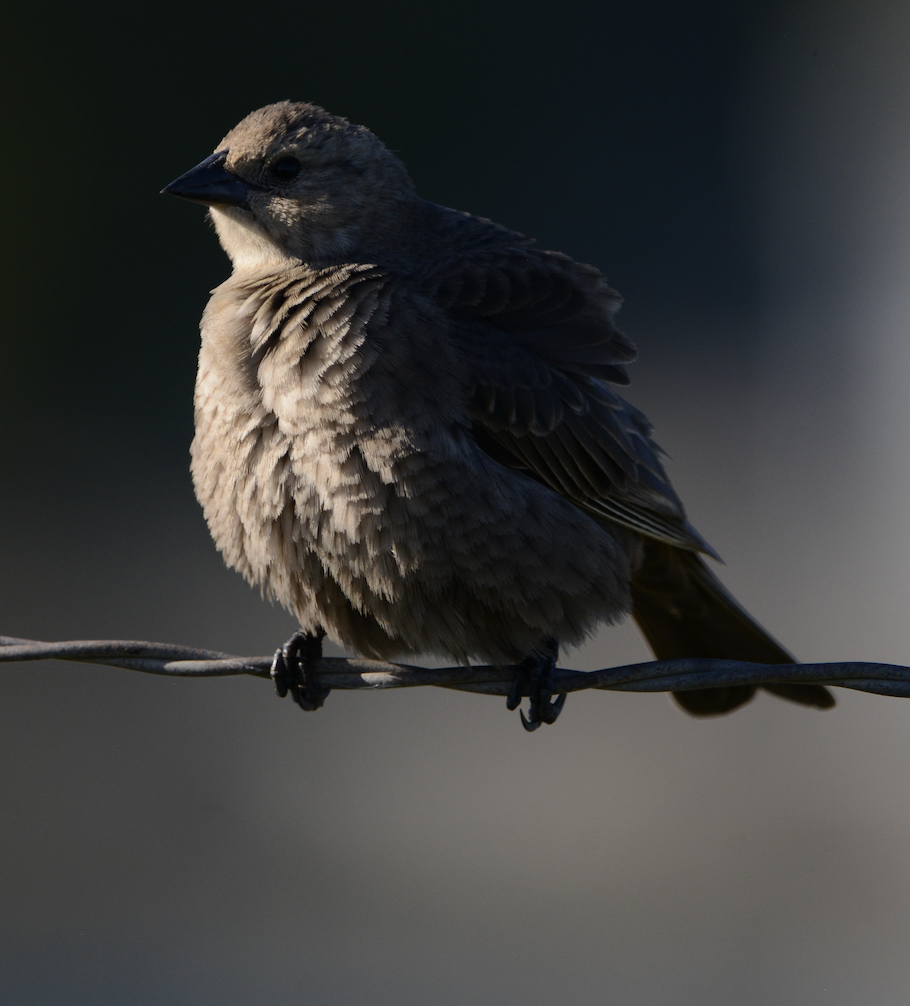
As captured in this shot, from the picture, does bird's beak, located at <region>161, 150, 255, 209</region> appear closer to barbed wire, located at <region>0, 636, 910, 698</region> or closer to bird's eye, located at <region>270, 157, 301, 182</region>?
bird's eye, located at <region>270, 157, 301, 182</region>

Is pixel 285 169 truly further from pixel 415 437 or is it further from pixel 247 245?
pixel 415 437

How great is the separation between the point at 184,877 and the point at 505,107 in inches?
202

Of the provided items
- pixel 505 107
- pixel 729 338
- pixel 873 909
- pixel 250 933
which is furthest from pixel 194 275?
pixel 873 909

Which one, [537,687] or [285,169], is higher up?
[285,169]

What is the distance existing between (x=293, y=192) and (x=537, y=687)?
5.60ft

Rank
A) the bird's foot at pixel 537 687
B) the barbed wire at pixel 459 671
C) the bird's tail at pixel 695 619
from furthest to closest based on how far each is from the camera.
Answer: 1. the bird's tail at pixel 695 619
2. the bird's foot at pixel 537 687
3. the barbed wire at pixel 459 671

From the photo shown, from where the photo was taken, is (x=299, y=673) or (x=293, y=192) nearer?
(x=299, y=673)

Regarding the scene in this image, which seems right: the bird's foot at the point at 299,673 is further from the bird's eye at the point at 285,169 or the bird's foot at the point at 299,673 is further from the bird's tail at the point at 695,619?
the bird's eye at the point at 285,169

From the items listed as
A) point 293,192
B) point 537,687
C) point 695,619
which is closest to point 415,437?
point 537,687

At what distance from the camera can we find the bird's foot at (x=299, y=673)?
3262 mm

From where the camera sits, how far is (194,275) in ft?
25.6

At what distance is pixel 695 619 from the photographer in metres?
3.78

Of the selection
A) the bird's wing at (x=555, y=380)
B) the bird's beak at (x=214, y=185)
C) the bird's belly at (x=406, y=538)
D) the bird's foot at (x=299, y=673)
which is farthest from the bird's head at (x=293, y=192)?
the bird's foot at (x=299, y=673)

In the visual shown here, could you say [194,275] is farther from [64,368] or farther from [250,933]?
[250,933]
